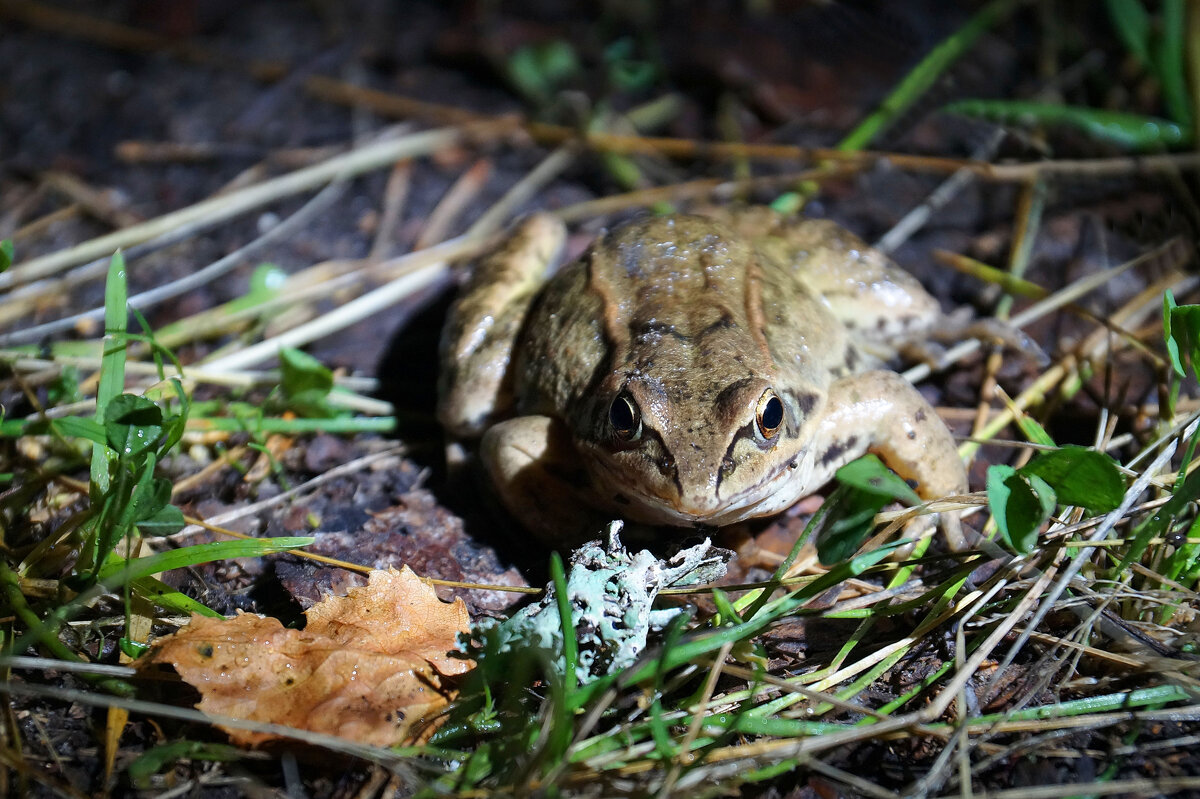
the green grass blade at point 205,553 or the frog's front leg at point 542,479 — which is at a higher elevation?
the green grass blade at point 205,553

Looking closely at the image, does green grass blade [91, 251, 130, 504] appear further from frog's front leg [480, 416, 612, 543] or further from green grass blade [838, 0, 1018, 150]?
green grass blade [838, 0, 1018, 150]

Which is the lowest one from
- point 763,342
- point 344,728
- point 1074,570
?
point 344,728

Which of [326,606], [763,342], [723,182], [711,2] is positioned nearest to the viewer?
[326,606]

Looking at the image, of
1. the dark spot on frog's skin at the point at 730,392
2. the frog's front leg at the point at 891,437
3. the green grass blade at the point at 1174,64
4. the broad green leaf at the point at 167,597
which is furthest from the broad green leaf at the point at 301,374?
the green grass blade at the point at 1174,64

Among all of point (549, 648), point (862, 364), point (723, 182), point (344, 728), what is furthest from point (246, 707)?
point (723, 182)

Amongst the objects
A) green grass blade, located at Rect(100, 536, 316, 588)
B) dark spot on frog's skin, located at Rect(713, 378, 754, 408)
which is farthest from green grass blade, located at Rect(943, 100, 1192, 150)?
green grass blade, located at Rect(100, 536, 316, 588)

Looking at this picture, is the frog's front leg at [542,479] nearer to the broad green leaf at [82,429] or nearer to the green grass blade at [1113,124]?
the broad green leaf at [82,429]

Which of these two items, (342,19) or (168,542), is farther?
(342,19)

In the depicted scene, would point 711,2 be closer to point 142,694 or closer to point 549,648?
point 549,648
